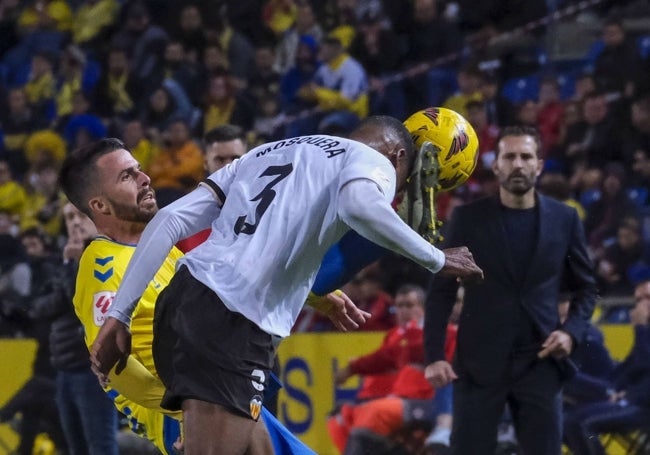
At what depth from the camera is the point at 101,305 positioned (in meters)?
5.25

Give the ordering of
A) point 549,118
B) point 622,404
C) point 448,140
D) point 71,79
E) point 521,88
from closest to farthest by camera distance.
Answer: point 448,140 < point 622,404 < point 549,118 < point 521,88 < point 71,79

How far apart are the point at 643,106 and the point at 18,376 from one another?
597 centimetres

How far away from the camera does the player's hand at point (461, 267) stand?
14.6ft

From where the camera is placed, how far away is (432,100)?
1354cm

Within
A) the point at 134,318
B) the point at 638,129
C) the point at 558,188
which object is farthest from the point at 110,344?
the point at 638,129

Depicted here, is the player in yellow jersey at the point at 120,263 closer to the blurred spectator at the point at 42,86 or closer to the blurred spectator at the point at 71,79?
the blurred spectator at the point at 71,79

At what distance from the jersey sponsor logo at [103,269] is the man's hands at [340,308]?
82cm

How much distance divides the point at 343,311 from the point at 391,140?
833 mm

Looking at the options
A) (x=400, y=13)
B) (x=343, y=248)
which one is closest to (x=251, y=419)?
(x=343, y=248)

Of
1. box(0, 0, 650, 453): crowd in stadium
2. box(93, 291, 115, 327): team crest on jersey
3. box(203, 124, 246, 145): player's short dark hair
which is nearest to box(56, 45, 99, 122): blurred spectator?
box(0, 0, 650, 453): crowd in stadium

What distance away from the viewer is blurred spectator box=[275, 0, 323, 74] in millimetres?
15000

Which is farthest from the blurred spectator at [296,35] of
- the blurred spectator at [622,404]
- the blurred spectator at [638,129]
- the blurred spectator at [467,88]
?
the blurred spectator at [622,404]

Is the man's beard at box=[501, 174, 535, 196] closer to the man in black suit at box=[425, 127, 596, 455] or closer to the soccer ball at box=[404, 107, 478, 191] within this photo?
the man in black suit at box=[425, 127, 596, 455]

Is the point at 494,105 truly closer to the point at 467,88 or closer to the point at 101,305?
the point at 467,88
